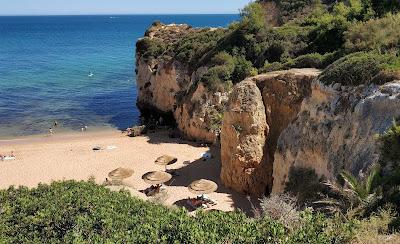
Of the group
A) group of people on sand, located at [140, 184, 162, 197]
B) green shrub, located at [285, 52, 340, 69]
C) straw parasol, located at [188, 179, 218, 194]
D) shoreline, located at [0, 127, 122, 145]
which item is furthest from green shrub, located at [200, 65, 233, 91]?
shoreline, located at [0, 127, 122, 145]

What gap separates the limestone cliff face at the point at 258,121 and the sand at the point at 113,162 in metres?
1.19

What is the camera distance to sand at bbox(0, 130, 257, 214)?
22.9m

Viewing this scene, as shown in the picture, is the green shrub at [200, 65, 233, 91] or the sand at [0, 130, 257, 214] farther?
the green shrub at [200, 65, 233, 91]

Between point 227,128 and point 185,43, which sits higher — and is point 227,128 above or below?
below

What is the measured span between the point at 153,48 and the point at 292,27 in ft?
50.4

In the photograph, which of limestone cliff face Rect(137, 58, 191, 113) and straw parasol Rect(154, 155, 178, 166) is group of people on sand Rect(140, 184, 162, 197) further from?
limestone cliff face Rect(137, 58, 191, 113)

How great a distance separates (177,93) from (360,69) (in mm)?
23541

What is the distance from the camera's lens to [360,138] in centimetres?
1429

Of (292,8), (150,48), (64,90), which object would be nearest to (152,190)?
(150,48)

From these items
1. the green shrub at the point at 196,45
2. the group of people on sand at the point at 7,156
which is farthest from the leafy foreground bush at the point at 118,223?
A: the green shrub at the point at 196,45

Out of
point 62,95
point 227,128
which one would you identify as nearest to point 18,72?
point 62,95

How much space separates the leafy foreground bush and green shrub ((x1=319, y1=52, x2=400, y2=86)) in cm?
767

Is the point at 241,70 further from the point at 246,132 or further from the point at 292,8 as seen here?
the point at 292,8

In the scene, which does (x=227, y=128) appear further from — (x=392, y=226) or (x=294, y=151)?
(x=392, y=226)
